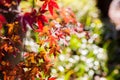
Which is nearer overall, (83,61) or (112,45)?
(83,61)

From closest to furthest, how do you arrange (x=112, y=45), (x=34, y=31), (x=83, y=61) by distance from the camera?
(x=34, y=31) → (x=83, y=61) → (x=112, y=45)

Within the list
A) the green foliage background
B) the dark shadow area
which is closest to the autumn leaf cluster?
the green foliage background

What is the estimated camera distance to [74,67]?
4.45 metres

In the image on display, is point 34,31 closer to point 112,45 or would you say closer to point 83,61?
point 83,61

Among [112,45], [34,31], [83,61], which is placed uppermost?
[112,45]

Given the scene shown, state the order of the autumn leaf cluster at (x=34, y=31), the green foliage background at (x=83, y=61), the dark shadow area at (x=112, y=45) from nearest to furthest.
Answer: the autumn leaf cluster at (x=34, y=31)
the green foliage background at (x=83, y=61)
the dark shadow area at (x=112, y=45)

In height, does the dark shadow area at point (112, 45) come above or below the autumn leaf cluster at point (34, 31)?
above

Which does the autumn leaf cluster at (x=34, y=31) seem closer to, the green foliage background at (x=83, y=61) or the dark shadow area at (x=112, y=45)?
the green foliage background at (x=83, y=61)

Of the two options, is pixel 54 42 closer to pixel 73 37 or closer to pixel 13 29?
pixel 13 29

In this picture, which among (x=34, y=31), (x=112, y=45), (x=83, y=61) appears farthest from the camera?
(x=112, y=45)

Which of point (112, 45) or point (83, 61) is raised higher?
point (112, 45)

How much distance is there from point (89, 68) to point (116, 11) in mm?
855

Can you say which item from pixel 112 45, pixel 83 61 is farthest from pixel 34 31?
pixel 112 45

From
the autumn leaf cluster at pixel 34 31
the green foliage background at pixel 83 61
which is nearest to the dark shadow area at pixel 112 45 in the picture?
the green foliage background at pixel 83 61
